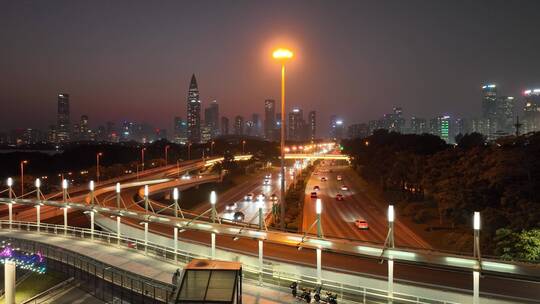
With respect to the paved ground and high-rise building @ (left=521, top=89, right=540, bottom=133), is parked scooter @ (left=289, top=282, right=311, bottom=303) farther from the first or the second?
high-rise building @ (left=521, top=89, right=540, bottom=133)

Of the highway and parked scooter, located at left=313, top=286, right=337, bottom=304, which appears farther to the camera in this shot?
the highway

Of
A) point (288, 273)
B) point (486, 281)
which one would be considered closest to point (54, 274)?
point (288, 273)

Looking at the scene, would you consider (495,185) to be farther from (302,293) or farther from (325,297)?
(302,293)

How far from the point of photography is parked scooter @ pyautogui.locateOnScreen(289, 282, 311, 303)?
611 inches

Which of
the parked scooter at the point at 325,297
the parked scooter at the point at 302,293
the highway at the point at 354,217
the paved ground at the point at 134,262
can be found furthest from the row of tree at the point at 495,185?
the paved ground at the point at 134,262

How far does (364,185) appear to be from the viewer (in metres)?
82.1

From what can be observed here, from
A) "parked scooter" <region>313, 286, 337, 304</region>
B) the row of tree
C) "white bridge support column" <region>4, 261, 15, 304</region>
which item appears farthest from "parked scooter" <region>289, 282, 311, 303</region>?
"white bridge support column" <region>4, 261, 15, 304</region>

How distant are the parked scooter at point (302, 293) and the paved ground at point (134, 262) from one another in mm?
258

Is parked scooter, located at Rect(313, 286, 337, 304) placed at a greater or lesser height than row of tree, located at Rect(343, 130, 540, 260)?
lesser

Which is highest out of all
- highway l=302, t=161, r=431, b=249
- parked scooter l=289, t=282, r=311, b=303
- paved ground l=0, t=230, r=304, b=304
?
parked scooter l=289, t=282, r=311, b=303

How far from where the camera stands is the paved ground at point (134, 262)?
16547mm

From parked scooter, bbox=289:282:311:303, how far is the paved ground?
26 centimetres

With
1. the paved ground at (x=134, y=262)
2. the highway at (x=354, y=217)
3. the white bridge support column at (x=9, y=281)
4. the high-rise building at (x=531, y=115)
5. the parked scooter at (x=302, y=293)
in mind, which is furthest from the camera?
the high-rise building at (x=531, y=115)

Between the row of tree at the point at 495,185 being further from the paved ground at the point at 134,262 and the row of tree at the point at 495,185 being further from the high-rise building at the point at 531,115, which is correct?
the high-rise building at the point at 531,115
